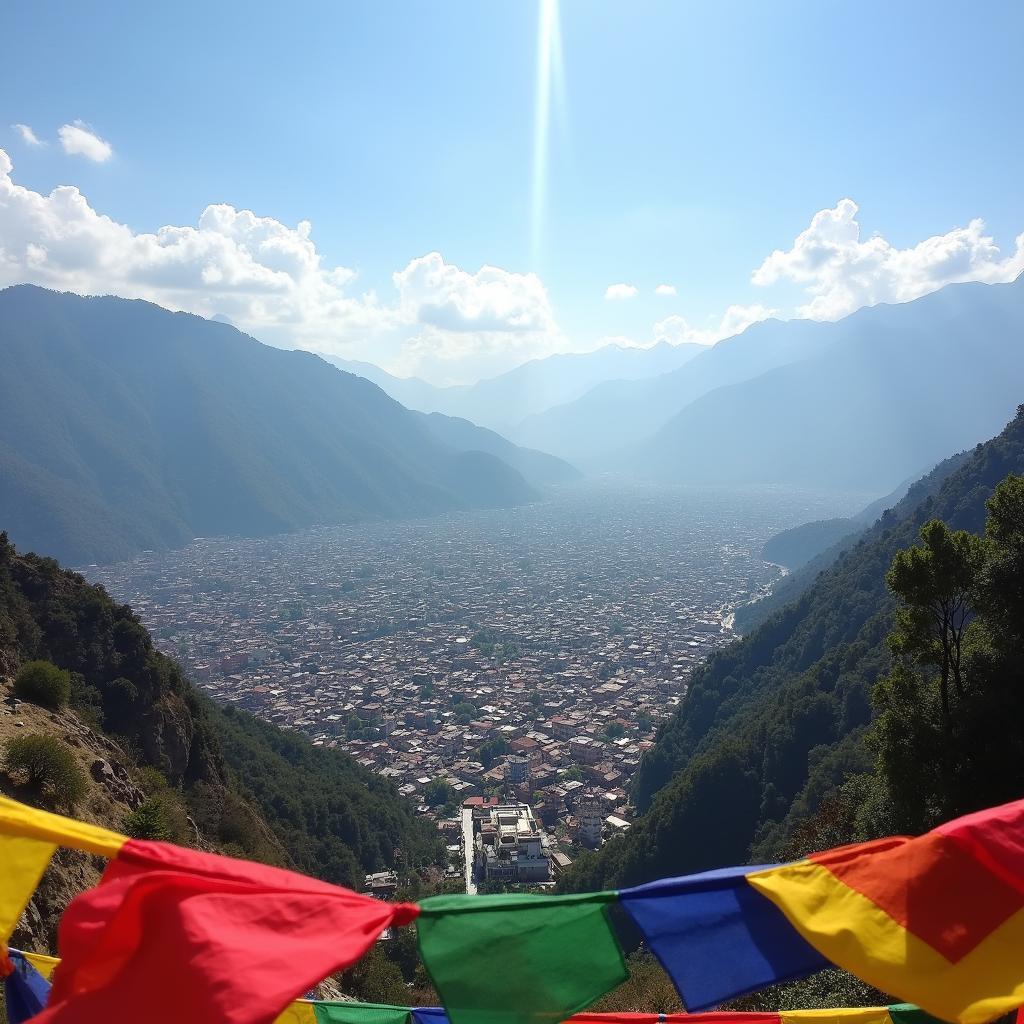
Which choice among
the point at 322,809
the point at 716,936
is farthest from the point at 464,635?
the point at 716,936

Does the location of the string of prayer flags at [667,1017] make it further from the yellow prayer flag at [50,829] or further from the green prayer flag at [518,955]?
the yellow prayer flag at [50,829]

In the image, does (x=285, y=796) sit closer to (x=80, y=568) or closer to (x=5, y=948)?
(x=5, y=948)

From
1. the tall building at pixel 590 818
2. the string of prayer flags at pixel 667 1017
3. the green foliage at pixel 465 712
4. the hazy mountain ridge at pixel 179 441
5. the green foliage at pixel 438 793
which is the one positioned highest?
the hazy mountain ridge at pixel 179 441

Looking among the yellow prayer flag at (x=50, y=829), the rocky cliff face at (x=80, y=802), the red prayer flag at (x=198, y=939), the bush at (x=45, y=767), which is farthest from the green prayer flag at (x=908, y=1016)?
the bush at (x=45, y=767)

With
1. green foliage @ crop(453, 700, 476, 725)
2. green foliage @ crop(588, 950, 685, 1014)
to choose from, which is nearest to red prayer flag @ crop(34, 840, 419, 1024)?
green foliage @ crop(588, 950, 685, 1014)

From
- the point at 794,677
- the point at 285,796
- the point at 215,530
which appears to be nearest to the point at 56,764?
the point at 285,796

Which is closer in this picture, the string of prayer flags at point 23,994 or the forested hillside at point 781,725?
the string of prayer flags at point 23,994

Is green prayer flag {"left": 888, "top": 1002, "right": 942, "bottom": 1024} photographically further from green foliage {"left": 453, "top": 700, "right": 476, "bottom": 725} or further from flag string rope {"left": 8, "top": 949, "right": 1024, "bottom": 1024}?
green foliage {"left": 453, "top": 700, "right": 476, "bottom": 725}
